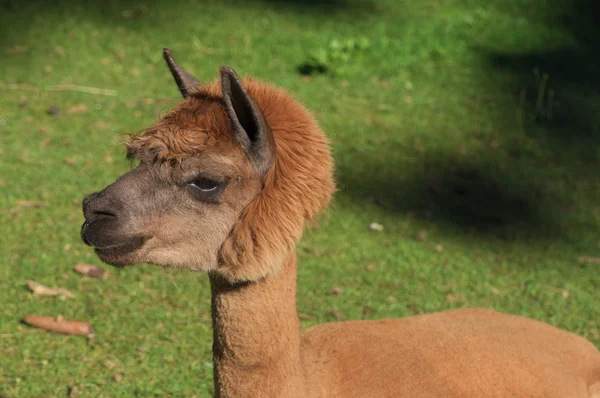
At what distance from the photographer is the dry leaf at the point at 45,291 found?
5.71m

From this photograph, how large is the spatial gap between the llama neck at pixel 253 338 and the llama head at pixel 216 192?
3.5 inches

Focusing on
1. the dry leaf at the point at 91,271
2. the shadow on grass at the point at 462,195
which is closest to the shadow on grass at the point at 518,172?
the shadow on grass at the point at 462,195

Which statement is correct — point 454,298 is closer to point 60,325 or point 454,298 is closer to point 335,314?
point 335,314

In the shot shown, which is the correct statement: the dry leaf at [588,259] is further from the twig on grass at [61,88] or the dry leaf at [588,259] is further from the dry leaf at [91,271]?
the twig on grass at [61,88]

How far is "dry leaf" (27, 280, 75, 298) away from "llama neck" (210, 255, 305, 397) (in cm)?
257

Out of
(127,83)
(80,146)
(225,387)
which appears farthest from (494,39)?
(225,387)

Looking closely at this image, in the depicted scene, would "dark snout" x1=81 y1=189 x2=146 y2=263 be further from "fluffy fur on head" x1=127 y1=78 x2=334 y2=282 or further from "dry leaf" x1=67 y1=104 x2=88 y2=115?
"dry leaf" x1=67 y1=104 x2=88 y2=115

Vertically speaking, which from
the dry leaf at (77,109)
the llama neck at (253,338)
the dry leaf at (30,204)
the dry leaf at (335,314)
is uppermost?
the llama neck at (253,338)

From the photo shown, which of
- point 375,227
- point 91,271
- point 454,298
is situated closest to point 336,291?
point 454,298

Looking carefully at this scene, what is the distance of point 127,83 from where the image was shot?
29.1ft

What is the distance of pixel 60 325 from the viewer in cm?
537

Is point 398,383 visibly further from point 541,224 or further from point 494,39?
point 494,39

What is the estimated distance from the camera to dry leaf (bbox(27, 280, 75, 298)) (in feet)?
18.7

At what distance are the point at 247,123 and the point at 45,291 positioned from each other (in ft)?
9.53
